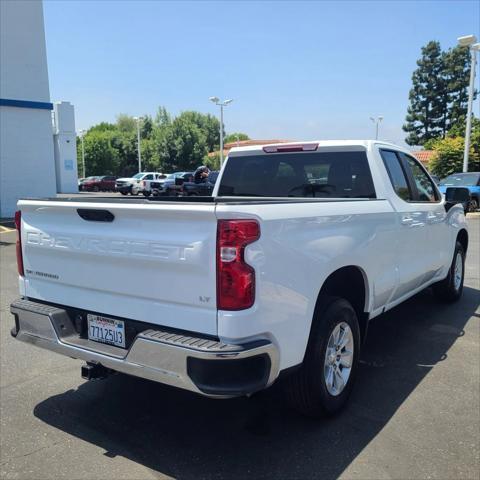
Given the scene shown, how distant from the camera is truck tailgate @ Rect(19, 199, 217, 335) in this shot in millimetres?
2637

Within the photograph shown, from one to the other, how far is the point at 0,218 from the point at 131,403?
1566cm

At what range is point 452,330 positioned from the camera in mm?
5492

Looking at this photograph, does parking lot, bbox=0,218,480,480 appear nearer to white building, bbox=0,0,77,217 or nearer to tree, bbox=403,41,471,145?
white building, bbox=0,0,77,217

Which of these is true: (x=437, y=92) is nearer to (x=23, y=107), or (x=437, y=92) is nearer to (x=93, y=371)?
(x=23, y=107)

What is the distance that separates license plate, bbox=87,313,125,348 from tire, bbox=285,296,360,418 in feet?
3.69

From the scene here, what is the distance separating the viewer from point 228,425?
3.43 metres

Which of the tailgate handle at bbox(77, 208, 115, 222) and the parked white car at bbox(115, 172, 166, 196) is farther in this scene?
the parked white car at bbox(115, 172, 166, 196)

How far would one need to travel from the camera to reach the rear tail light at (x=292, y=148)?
181 inches

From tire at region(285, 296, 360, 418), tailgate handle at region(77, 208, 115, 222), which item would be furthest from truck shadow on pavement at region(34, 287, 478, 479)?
tailgate handle at region(77, 208, 115, 222)

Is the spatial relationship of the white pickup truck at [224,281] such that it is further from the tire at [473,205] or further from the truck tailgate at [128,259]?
the tire at [473,205]

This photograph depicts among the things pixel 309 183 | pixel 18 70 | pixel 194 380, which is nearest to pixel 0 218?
pixel 18 70

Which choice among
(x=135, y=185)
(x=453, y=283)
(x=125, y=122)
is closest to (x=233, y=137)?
(x=125, y=122)

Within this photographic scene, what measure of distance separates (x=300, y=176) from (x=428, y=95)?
64479 mm

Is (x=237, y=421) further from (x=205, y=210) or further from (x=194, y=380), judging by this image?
(x=205, y=210)
